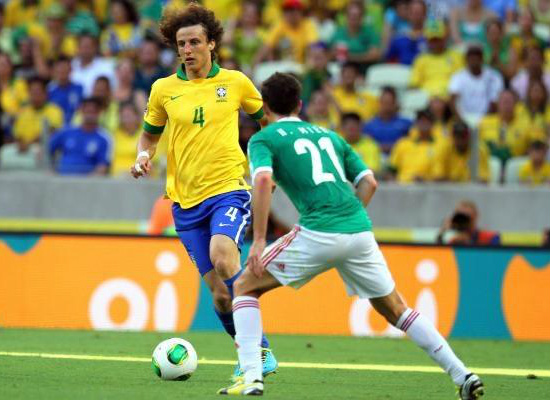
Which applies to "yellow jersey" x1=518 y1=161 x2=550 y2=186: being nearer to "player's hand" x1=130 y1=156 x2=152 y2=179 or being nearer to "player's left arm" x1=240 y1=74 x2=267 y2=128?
"player's left arm" x1=240 y1=74 x2=267 y2=128

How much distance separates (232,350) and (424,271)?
312 centimetres

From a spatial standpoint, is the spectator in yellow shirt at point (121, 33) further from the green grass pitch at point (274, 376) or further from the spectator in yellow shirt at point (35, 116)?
the green grass pitch at point (274, 376)

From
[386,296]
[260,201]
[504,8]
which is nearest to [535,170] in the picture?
[504,8]

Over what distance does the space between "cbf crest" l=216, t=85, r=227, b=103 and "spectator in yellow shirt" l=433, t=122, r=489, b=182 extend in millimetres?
7392

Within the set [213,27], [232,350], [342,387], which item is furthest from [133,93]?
[342,387]

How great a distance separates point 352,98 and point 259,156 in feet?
33.3

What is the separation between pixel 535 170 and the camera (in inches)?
637

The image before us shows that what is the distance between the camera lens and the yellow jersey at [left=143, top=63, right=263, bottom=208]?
8.89 metres

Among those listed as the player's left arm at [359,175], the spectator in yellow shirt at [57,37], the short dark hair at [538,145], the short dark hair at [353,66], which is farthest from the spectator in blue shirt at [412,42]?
the player's left arm at [359,175]

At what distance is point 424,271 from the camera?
13.9 meters

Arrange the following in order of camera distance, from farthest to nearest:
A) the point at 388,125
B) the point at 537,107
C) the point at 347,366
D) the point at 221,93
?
the point at 388,125 < the point at 537,107 < the point at 347,366 < the point at 221,93

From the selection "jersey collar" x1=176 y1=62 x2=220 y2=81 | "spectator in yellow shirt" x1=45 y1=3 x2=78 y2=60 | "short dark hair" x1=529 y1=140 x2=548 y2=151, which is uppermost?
"jersey collar" x1=176 y1=62 x2=220 y2=81

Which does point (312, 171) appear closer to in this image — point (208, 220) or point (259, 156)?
point (259, 156)

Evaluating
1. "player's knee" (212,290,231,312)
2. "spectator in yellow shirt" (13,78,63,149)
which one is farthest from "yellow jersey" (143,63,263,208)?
"spectator in yellow shirt" (13,78,63,149)
